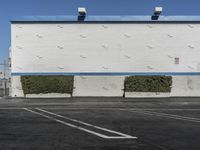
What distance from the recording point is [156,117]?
52.9ft

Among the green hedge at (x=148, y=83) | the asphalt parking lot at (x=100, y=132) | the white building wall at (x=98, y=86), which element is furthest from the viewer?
the white building wall at (x=98, y=86)

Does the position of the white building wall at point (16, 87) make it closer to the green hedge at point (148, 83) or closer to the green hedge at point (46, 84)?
the green hedge at point (46, 84)

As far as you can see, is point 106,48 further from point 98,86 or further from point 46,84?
point 46,84

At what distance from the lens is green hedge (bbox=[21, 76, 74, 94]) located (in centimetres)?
2770

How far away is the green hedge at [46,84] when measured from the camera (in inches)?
1091

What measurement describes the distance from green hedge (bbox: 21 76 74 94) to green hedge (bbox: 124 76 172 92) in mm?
3798

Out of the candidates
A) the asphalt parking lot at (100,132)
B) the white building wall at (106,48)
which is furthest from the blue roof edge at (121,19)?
the asphalt parking lot at (100,132)

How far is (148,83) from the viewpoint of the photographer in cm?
2766

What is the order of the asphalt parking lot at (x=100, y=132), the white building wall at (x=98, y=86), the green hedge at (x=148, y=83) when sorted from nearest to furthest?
the asphalt parking lot at (x=100, y=132) < the green hedge at (x=148, y=83) < the white building wall at (x=98, y=86)

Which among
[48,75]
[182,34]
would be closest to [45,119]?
[48,75]

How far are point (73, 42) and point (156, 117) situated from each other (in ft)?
45.5

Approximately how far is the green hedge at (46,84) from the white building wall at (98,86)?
81 centimetres

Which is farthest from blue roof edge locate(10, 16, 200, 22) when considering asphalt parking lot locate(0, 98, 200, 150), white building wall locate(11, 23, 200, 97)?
asphalt parking lot locate(0, 98, 200, 150)

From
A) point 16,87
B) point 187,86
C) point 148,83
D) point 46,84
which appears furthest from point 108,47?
point 16,87
